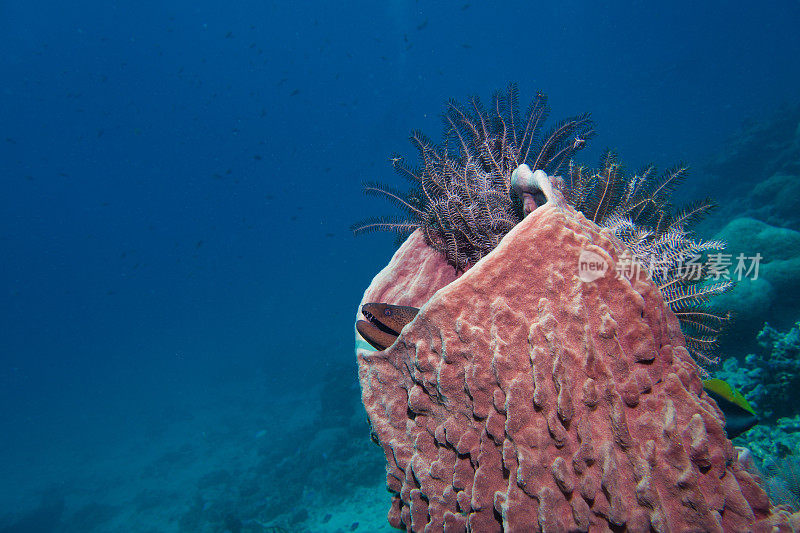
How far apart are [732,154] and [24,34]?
4155 inches

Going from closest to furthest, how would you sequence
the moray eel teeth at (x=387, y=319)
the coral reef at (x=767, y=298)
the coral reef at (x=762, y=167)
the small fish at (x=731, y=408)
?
the moray eel teeth at (x=387, y=319) → the small fish at (x=731, y=408) → the coral reef at (x=767, y=298) → the coral reef at (x=762, y=167)

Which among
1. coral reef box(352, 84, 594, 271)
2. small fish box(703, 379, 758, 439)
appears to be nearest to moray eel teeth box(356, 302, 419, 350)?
coral reef box(352, 84, 594, 271)

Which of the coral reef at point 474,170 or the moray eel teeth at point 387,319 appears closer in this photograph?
the moray eel teeth at point 387,319

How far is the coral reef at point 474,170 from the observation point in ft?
9.68

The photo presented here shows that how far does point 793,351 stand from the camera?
234 inches

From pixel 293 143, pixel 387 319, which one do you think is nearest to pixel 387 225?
→ pixel 387 319

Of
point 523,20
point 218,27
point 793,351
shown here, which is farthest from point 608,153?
point 523,20

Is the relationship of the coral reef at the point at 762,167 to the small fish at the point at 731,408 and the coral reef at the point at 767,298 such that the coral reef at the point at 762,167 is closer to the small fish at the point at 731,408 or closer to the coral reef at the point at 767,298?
the coral reef at the point at 767,298

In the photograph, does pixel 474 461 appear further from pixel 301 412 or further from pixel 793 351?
pixel 301 412

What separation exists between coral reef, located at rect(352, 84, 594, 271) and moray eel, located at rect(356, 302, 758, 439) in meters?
0.89

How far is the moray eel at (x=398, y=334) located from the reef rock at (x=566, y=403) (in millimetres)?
479

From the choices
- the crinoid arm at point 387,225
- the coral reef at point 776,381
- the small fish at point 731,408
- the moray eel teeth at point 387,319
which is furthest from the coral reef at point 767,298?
the moray eel teeth at point 387,319

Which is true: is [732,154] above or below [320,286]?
below

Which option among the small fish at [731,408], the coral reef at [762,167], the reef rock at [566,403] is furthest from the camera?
the coral reef at [762,167]
